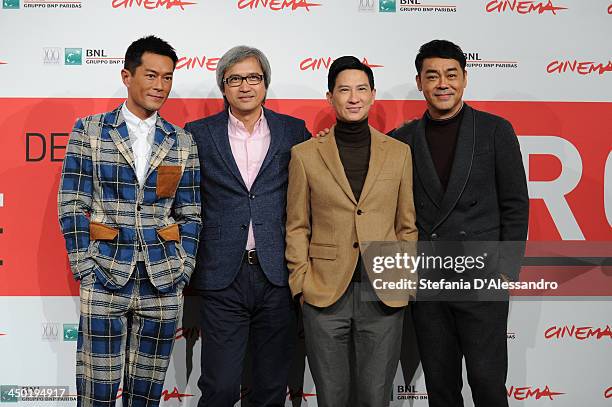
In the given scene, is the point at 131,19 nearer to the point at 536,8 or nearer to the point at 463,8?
the point at 463,8

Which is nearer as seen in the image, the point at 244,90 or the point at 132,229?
the point at 132,229

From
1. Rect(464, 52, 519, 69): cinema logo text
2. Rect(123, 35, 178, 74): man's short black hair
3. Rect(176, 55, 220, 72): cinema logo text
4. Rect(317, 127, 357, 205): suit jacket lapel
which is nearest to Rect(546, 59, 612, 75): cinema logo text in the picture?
Rect(464, 52, 519, 69): cinema logo text

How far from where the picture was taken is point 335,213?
7.82 feet

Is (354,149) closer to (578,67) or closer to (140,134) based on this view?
(140,134)

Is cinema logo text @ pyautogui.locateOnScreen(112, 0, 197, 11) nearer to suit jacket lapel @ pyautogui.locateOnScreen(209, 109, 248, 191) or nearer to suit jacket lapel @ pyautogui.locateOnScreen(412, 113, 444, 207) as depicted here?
suit jacket lapel @ pyautogui.locateOnScreen(209, 109, 248, 191)

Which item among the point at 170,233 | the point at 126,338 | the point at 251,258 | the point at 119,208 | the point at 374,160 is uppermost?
the point at 374,160

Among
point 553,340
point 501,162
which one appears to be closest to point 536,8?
point 501,162

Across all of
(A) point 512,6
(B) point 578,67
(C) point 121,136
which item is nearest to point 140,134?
(C) point 121,136

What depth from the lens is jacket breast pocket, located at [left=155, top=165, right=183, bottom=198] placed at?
95.5 inches

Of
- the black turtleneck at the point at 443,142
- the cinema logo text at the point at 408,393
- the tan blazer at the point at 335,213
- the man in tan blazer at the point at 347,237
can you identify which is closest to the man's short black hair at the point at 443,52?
the black turtleneck at the point at 443,142

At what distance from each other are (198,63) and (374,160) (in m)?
1.23

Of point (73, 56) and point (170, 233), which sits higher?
point (73, 56)

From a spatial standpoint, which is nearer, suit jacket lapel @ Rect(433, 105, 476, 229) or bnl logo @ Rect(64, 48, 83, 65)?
suit jacket lapel @ Rect(433, 105, 476, 229)

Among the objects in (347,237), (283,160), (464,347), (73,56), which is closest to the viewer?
(347,237)
